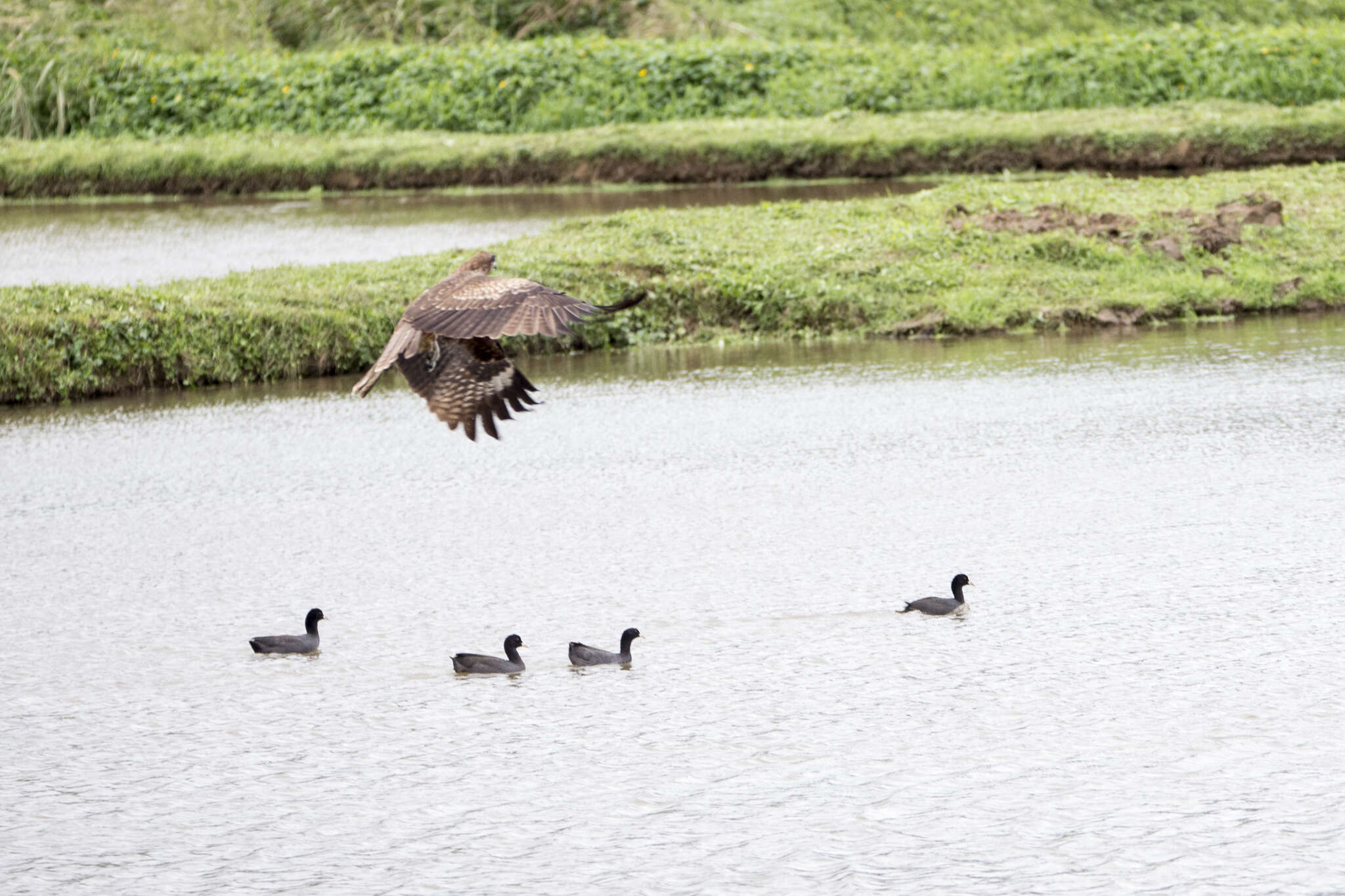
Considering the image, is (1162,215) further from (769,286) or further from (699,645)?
(699,645)

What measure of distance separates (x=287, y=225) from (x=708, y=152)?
538 centimetres

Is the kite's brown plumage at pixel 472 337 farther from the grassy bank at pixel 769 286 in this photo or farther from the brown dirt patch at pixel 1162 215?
the brown dirt patch at pixel 1162 215

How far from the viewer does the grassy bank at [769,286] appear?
13234mm

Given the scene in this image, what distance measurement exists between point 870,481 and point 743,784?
4.32 meters

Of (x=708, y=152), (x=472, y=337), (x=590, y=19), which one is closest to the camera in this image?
(x=472, y=337)

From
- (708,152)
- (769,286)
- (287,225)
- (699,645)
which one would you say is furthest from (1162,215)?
(699,645)

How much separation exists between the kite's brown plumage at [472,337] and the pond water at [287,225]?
31.7 ft

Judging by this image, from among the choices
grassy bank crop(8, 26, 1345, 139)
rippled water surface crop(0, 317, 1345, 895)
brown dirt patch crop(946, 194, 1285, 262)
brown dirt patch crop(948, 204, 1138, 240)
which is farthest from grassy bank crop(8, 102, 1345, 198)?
rippled water surface crop(0, 317, 1345, 895)

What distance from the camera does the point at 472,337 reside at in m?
5.74

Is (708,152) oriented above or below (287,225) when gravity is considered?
above

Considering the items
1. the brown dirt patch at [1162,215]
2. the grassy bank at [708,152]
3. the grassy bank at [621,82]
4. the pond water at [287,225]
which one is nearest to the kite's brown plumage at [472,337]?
the pond water at [287,225]

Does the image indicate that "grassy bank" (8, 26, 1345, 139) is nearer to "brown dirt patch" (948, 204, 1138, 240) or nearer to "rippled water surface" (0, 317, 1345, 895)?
"brown dirt patch" (948, 204, 1138, 240)

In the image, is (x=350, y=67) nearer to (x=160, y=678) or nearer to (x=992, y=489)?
(x=992, y=489)

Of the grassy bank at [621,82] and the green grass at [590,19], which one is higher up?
the green grass at [590,19]
